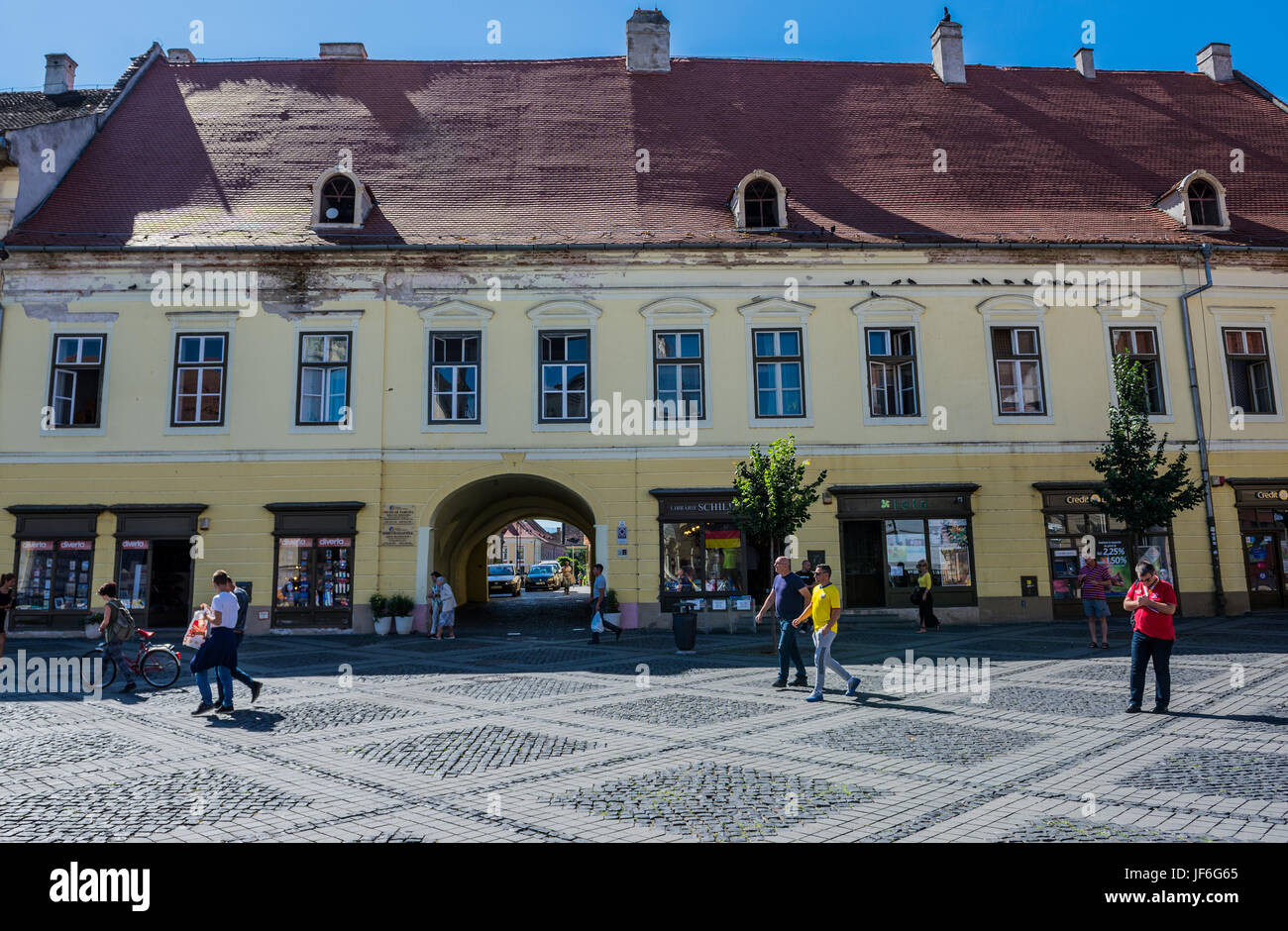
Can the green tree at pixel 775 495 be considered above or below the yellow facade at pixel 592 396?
below

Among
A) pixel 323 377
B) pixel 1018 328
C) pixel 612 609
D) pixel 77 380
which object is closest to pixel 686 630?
pixel 612 609

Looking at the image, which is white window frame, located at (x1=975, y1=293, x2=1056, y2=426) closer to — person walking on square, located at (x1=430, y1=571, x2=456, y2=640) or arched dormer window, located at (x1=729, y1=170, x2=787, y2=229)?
arched dormer window, located at (x1=729, y1=170, x2=787, y2=229)

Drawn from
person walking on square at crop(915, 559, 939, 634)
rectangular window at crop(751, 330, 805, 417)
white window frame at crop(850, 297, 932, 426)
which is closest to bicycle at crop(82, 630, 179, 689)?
rectangular window at crop(751, 330, 805, 417)

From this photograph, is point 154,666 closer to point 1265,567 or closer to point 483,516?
point 483,516

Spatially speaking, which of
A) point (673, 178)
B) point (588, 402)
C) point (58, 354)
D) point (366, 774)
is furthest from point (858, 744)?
point (58, 354)

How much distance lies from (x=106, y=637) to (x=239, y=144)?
16.9 meters

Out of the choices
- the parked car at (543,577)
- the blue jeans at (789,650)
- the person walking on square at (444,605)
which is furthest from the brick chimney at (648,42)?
the parked car at (543,577)

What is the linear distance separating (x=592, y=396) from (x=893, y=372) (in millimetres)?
7626

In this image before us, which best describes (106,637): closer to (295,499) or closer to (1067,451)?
(295,499)

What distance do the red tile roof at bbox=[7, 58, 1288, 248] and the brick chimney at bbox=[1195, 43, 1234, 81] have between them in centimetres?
60

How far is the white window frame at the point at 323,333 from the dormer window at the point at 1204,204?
22.0m

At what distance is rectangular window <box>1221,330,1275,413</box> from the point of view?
21406mm

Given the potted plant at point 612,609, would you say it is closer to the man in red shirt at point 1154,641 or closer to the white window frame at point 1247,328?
the man in red shirt at point 1154,641

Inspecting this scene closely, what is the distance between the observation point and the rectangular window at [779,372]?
20719mm
